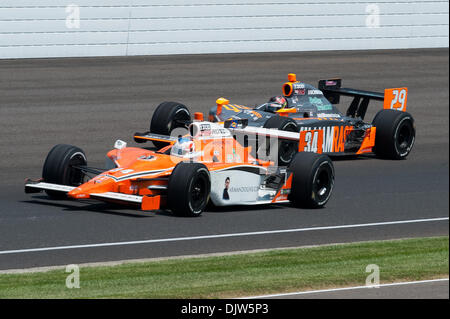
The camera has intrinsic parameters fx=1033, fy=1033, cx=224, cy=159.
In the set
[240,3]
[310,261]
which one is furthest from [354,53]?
[310,261]

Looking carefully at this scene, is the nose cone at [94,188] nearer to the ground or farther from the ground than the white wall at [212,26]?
nearer to the ground

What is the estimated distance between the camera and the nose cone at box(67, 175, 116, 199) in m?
14.6

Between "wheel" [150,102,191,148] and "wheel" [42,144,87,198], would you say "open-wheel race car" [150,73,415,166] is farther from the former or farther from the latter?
"wheel" [42,144,87,198]

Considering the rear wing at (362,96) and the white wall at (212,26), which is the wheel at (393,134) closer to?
the rear wing at (362,96)

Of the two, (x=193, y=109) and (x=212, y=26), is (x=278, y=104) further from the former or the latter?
Answer: (x=212, y=26)

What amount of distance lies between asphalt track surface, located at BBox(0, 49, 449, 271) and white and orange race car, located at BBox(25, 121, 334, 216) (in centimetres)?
28

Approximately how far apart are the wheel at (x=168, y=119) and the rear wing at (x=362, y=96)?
3.33 meters

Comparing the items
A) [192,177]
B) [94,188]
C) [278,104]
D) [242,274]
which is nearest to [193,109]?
[278,104]

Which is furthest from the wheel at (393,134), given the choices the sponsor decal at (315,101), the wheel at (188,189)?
the wheel at (188,189)

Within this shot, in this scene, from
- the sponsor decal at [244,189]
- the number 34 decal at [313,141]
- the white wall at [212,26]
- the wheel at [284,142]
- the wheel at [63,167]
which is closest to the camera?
the wheel at [63,167]

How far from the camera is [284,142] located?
19.4m

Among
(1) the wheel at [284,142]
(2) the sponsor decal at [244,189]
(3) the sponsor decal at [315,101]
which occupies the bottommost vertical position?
(2) the sponsor decal at [244,189]

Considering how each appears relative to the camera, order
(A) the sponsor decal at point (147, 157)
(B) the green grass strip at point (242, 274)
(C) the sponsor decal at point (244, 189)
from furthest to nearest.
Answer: (C) the sponsor decal at point (244, 189)
(A) the sponsor decal at point (147, 157)
(B) the green grass strip at point (242, 274)

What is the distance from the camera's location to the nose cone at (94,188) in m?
14.6
